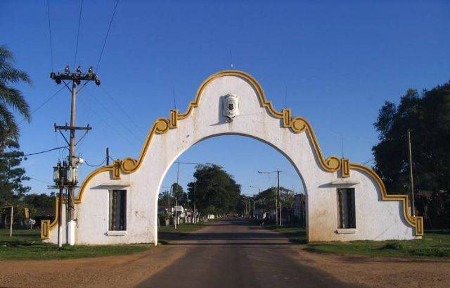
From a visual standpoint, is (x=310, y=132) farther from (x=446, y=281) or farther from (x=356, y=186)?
(x=446, y=281)

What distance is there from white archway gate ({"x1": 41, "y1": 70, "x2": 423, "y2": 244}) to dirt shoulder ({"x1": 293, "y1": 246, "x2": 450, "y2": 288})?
24.2 ft

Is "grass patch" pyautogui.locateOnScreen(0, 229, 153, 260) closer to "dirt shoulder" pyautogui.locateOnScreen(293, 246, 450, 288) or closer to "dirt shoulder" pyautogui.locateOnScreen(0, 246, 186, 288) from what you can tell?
"dirt shoulder" pyautogui.locateOnScreen(0, 246, 186, 288)

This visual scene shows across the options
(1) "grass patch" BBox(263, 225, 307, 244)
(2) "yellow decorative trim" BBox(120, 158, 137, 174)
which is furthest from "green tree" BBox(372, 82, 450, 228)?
(2) "yellow decorative trim" BBox(120, 158, 137, 174)

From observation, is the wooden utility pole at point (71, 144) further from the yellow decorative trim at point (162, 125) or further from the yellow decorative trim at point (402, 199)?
the yellow decorative trim at point (402, 199)

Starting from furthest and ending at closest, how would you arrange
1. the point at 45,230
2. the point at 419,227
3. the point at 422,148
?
the point at 422,148 → the point at 419,227 → the point at 45,230

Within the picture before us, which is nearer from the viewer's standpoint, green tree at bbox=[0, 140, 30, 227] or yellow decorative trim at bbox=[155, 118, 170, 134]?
yellow decorative trim at bbox=[155, 118, 170, 134]

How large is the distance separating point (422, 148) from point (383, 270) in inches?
1281

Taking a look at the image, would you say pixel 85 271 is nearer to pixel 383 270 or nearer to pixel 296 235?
pixel 383 270

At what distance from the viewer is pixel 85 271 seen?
1462 cm

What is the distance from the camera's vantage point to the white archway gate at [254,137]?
84.5 feet

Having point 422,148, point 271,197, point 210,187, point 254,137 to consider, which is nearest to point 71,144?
point 254,137

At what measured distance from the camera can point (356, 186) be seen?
25.9 meters

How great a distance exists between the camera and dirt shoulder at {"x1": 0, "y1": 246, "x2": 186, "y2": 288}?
1231 centimetres

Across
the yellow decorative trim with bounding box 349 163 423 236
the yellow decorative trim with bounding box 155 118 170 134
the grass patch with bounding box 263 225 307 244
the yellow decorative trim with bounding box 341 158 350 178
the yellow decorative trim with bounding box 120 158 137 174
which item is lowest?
the grass patch with bounding box 263 225 307 244
